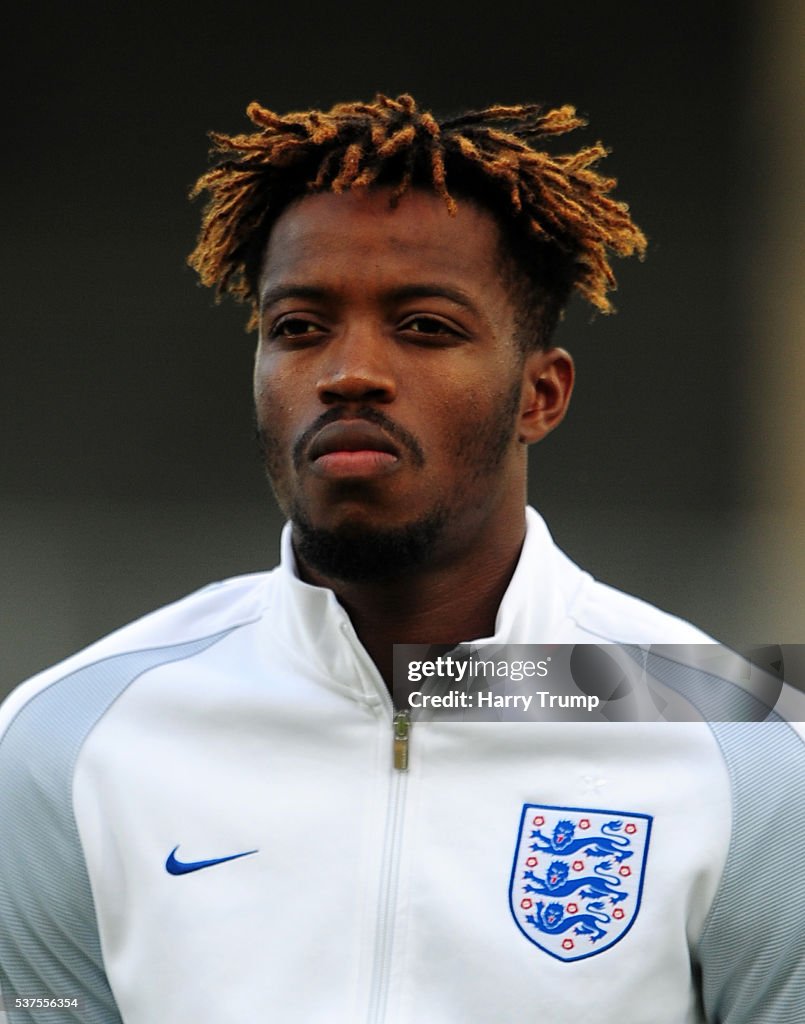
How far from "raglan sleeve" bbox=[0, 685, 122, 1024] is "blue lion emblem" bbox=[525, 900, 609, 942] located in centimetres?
60

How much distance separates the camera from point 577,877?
6.90 ft

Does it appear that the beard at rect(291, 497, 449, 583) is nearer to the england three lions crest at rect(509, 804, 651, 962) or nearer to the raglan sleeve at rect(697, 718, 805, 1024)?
the england three lions crest at rect(509, 804, 651, 962)

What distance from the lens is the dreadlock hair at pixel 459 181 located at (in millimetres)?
2299

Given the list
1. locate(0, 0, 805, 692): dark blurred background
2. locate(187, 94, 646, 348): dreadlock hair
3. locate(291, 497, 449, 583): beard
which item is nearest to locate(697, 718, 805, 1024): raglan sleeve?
locate(291, 497, 449, 583): beard

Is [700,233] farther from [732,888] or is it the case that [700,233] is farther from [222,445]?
[732,888]

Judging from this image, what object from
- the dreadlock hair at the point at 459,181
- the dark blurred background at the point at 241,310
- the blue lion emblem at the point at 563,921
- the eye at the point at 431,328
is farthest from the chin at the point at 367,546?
the dark blurred background at the point at 241,310

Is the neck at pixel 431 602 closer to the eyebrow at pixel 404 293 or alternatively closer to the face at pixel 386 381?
the face at pixel 386 381

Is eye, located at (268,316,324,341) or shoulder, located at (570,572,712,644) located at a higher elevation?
eye, located at (268,316,324,341)

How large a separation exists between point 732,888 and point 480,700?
1.37 ft

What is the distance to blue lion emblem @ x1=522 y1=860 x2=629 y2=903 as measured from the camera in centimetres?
209

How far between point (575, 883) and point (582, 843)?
0.18 ft

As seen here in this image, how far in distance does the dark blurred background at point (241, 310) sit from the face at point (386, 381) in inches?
148

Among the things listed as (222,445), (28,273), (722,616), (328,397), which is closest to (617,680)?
(328,397)
